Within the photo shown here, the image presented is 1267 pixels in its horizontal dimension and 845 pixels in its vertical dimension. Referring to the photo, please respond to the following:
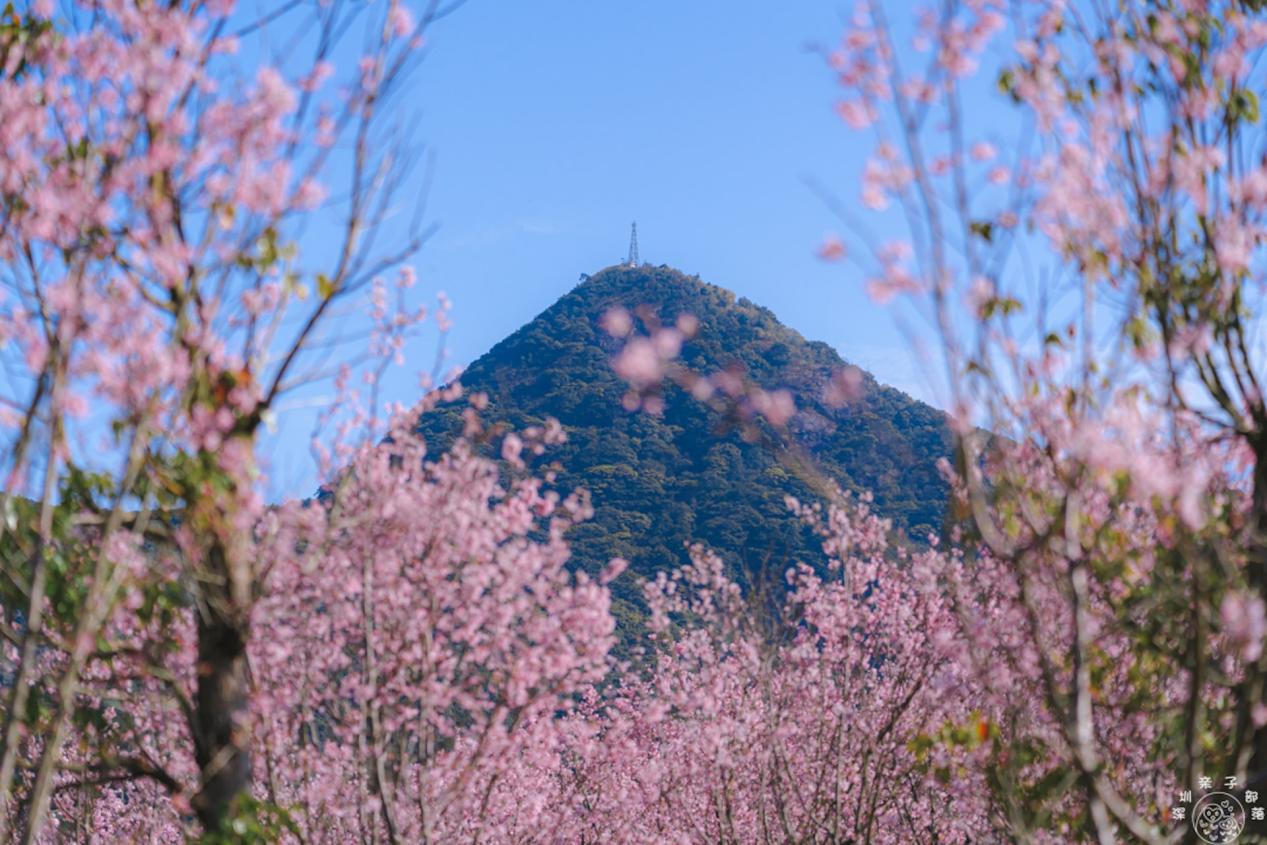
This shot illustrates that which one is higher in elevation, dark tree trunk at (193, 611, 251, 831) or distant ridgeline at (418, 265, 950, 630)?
distant ridgeline at (418, 265, 950, 630)

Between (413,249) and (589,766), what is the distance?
1592cm

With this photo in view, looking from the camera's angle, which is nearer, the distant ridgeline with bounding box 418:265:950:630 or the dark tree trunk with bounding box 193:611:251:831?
the dark tree trunk with bounding box 193:611:251:831

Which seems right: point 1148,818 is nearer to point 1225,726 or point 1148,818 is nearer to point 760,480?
point 1225,726

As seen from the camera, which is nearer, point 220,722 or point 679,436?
point 220,722

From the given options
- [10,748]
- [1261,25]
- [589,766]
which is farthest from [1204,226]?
[589,766]

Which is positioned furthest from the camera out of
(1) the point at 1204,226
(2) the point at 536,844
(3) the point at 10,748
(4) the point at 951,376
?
(2) the point at 536,844

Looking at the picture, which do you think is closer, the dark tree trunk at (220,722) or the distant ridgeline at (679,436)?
the dark tree trunk at (220,722)

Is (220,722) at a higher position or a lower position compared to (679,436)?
lower

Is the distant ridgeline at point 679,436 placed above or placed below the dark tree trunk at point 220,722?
above

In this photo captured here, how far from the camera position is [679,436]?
98125 mm

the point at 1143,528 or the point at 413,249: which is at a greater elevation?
the point at 413,249

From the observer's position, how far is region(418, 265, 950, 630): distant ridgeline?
72.7 meters

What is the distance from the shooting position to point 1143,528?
789cm

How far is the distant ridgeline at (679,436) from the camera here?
7269 cm
